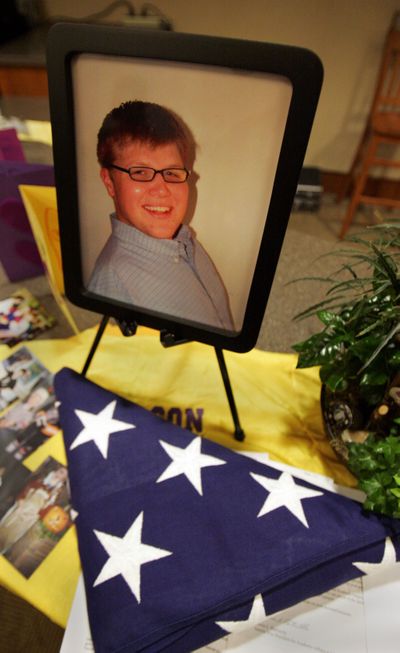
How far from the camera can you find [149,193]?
0.64 meters

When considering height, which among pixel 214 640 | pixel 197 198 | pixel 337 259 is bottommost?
pixel 337 259

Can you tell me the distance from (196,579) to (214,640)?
0.11m

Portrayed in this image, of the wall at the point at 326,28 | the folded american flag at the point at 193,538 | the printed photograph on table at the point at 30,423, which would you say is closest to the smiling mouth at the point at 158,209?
the folded american flag at the point at 193,538

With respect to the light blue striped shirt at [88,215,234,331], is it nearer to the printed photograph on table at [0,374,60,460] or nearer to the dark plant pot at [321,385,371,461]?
the dark plant pot at [321,385,371,461]

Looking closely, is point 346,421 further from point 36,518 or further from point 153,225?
point 36,518

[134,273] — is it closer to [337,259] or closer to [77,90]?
[77,90]

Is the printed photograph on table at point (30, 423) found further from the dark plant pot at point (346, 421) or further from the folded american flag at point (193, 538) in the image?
the dark plant pot at point (346, 421)

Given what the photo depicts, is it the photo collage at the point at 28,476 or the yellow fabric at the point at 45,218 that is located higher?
the yellow fabric at the point at 45,218

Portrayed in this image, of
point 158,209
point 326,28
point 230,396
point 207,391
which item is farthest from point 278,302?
point 326,28

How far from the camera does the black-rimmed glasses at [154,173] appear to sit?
0.61 meters

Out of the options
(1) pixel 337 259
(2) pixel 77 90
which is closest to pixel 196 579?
(2) pixel 77 90

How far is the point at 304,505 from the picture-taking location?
0.73 meters

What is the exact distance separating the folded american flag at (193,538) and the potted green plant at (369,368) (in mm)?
93

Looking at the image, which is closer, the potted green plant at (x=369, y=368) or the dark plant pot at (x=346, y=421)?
the potted green plant at (x=369, y=368)
